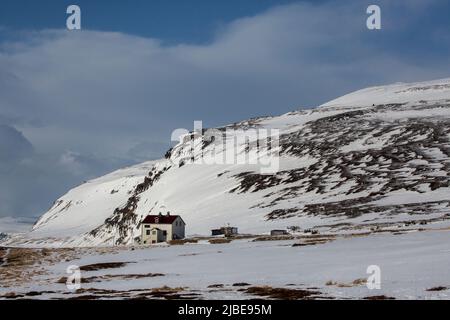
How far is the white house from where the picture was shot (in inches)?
4269

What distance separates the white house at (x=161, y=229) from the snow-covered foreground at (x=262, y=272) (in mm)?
35365

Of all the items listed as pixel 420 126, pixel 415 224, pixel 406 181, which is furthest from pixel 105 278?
pixel 420 126

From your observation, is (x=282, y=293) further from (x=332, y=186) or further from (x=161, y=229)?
(x=332, y=186)

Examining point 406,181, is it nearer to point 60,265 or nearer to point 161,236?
point 161,236

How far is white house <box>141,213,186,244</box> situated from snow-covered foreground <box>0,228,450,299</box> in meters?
35.4

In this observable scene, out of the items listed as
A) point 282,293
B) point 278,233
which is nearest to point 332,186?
point 278,233

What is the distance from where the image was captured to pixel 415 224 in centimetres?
7844

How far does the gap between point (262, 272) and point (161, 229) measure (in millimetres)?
64546

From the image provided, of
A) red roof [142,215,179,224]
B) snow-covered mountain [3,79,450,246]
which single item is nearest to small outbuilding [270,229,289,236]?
snow-covered mountain [3,79,450,246]

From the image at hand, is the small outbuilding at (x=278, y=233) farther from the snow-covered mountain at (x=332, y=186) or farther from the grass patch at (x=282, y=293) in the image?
the grass patch at (x=282, y=293)

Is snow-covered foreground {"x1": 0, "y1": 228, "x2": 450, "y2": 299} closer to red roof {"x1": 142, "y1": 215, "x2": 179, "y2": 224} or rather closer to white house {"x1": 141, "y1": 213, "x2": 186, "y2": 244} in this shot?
white house {"x1": 141, "y1": 213, "x2": 186, "y2": 244}

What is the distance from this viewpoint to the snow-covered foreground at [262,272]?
36.2 meters

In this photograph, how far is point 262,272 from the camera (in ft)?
154
